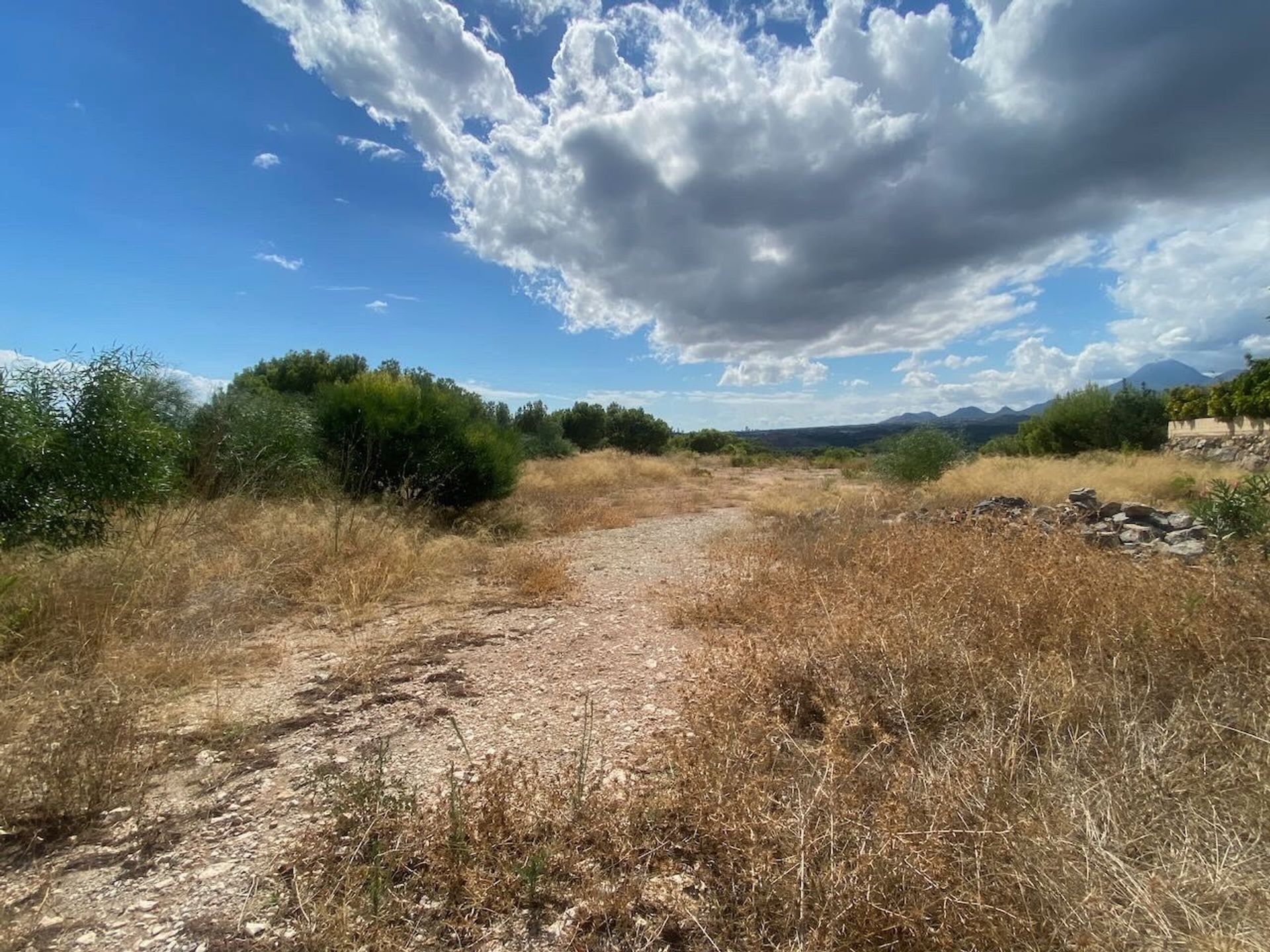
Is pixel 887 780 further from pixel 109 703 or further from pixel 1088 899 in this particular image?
pixel 109 703

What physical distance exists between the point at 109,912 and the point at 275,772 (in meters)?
0.73

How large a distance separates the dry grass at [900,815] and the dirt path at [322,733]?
0.22 meters

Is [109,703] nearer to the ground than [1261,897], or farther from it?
farther from it

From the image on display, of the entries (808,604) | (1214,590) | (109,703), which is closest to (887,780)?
(808,604)

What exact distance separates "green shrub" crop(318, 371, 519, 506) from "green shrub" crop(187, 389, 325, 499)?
0.43m

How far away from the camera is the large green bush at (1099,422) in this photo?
689 inches

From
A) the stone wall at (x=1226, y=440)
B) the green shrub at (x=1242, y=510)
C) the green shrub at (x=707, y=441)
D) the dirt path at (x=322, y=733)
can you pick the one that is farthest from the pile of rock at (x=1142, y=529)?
the green shrub at (x=707, y=441)

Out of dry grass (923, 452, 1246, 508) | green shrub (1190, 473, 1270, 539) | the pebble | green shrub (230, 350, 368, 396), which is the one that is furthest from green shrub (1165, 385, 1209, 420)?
green shrub (230, 350, 368, 396)

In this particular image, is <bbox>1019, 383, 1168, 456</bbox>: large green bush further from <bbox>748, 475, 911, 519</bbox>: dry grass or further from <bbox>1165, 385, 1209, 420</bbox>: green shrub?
<bbox>748, 475, 911, 519</bbox>: dry grass

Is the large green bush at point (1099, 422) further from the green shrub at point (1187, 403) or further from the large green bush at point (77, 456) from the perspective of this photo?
the large green bush at point (77, 456)

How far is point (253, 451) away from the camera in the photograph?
7.91 m

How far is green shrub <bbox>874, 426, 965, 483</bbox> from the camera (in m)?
13.0

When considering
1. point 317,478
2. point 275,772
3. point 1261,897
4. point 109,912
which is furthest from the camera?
point 317,478

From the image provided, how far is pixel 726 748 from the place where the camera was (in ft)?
7.42
